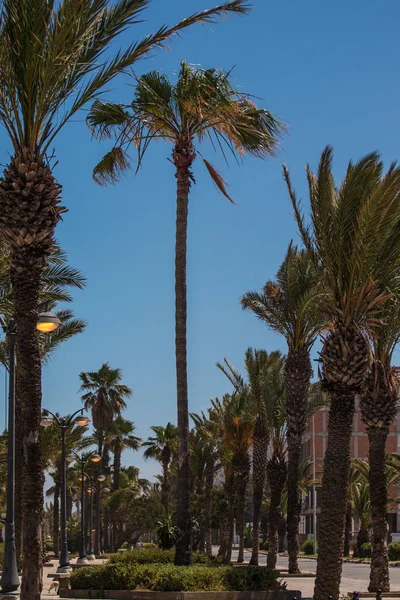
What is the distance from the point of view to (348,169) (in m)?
17.9

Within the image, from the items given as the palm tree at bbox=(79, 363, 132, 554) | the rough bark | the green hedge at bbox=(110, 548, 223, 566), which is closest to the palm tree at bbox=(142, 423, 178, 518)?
the palm tree at bbox=(79, 363, 132, 554)

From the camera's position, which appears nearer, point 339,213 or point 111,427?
point 339,213

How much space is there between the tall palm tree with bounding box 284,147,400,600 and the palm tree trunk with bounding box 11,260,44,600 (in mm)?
5363

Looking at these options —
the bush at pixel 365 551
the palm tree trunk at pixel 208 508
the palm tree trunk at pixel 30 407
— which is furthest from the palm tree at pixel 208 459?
the palm tree trunk at pixel 30 407

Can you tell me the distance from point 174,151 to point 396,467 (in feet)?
103

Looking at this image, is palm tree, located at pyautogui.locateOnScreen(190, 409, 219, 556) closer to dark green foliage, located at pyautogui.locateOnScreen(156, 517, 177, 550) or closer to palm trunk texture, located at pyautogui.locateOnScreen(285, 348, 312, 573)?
palm trunk texture, located at pyautogui.locateOnScreen(285, 348, 312, 573)

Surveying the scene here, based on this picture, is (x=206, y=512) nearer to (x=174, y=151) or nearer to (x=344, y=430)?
(x=174, y=151)

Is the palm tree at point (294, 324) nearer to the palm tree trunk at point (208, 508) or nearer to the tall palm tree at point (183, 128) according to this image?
the tall palm tree at point (183, 128)

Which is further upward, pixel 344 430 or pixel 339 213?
pixel 339 213

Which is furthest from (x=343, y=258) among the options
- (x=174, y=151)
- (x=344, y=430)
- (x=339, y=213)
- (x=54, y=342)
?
(x=54, y=342)

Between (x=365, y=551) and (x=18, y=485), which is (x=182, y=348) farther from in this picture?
(x=365, y=551)

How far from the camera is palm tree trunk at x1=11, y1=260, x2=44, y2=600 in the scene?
46.1ft

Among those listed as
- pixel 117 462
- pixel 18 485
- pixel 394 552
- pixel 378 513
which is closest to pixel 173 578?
pixel 378 513

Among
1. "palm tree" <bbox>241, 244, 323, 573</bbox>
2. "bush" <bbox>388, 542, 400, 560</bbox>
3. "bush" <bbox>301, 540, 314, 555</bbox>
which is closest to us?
"palm tree" <bbox>241, 244, 323, 573</bbox>
